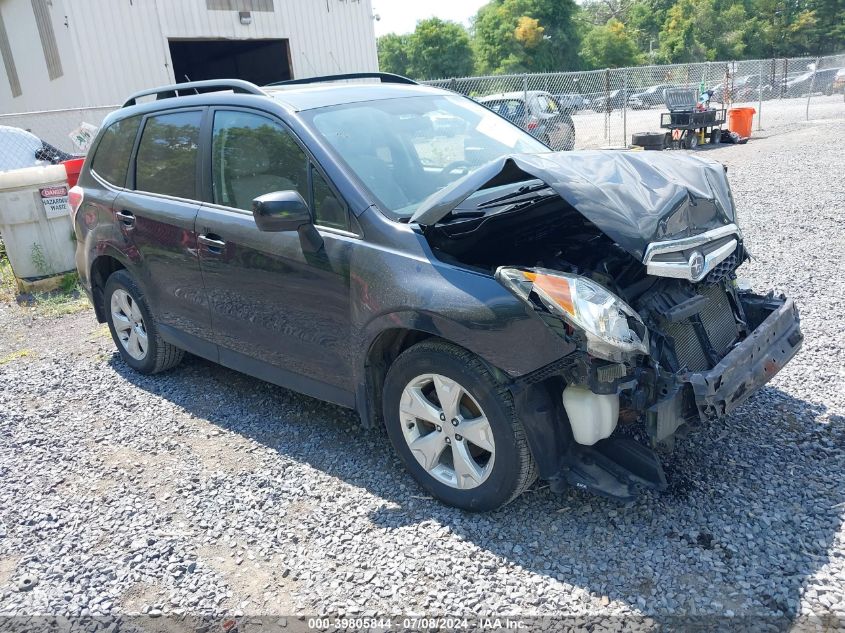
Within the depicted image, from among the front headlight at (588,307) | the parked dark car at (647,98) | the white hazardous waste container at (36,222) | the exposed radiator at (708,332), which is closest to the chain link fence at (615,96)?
the parked dark car at (647,98)

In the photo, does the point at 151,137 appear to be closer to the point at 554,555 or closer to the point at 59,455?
the point at 59,455

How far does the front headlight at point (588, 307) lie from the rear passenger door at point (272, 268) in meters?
1.00

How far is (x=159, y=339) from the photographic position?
5.02 meters

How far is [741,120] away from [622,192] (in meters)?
18.8

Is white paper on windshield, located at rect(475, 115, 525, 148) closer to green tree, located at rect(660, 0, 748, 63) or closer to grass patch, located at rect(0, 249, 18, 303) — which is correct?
grass patch, located at rect(0, 249, 18, 303)

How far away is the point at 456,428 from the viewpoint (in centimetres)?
315

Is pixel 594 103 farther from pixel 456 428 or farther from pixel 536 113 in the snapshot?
pixel 456 428

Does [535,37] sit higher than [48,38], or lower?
higher

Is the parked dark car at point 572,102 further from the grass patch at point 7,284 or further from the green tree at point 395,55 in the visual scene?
the green tree at point 395,55

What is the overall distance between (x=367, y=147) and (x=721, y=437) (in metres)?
2.46

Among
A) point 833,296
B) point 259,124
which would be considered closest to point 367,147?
point 259,124

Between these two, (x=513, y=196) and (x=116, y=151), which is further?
(x=116, y=151)

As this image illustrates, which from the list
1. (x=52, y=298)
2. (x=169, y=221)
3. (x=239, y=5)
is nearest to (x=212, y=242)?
(x=169, y=221)

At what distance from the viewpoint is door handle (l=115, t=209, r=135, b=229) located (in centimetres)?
476
